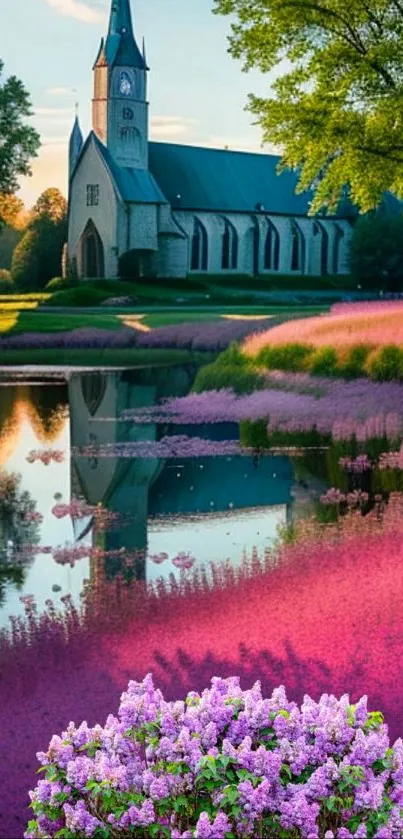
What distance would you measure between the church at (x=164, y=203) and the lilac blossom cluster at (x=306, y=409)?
64.8 metres

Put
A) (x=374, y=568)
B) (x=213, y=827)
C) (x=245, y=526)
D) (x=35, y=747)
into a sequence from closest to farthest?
1. (x=213, y=827)
2. (x=35, y=747)
3. (x=374, y=568)
4. (x=245, y=526)

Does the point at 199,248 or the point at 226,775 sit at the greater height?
the point at 199,248

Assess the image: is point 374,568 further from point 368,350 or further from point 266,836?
point 368,350

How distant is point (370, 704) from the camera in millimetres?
8789

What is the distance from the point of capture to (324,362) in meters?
31.4

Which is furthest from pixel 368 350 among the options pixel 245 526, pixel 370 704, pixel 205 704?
pixel 205 704

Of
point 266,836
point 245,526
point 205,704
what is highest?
point 205,704

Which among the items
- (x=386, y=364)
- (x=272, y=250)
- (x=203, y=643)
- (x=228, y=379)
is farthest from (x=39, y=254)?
(x=203, y=643)

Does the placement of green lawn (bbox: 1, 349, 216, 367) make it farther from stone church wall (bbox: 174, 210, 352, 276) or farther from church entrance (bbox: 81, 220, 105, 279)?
stone church wall (bbox: 174, 210, 352, 276)

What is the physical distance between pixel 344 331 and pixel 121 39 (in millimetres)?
69464

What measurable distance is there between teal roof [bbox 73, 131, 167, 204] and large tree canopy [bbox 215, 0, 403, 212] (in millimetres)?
66484

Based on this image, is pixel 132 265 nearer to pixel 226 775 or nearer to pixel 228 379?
pixel 228 379

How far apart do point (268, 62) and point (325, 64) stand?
6.49 ft

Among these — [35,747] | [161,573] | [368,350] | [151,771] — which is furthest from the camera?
[368,350]
